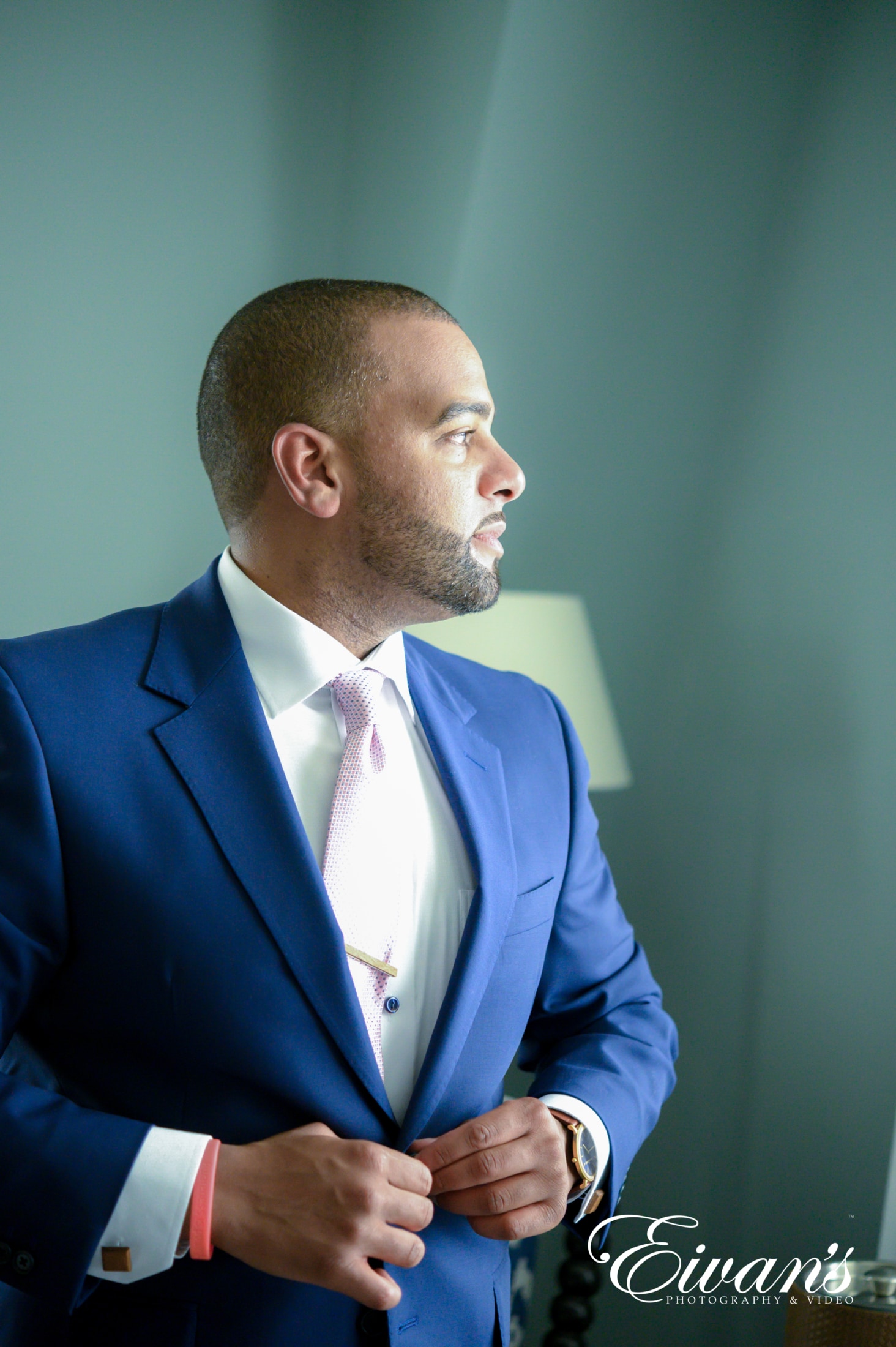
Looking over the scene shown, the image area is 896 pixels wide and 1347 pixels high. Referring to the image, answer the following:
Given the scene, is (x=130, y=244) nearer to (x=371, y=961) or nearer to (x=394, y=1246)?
(x=371, y=961)

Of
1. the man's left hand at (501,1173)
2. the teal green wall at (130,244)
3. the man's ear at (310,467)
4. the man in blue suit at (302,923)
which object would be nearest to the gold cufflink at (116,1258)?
the man in blue suit at (302,923)

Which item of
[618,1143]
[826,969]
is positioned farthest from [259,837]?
[826,969]

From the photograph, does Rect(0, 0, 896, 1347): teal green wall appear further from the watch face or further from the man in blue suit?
the watch face

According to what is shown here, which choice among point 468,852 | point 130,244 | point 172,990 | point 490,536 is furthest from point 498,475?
point 130,244

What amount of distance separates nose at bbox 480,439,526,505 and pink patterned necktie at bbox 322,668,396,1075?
34 centimetres

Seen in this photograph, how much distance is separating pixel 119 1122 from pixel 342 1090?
0.72 feet

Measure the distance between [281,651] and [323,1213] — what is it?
602 millimetres

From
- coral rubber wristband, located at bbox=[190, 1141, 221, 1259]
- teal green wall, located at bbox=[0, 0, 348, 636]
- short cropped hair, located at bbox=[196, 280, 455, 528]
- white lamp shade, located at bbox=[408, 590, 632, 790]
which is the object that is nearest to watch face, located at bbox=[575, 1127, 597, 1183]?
coral rubber wristband, located at bbox=[190, 1141, 221, 1259]

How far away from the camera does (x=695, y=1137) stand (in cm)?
201

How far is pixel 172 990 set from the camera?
42.1 inches

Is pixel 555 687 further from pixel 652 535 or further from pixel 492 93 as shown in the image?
pixel 492 93

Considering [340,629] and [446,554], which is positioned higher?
[446,554]

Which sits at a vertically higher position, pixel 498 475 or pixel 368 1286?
pixel 498 475

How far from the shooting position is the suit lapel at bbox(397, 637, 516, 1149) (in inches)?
44.7
